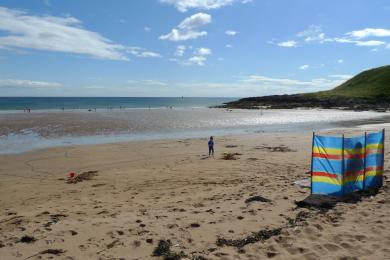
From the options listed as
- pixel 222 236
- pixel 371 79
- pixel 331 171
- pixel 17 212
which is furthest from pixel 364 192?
pixel 371 79

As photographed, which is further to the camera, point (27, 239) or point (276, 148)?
point (276, 148)

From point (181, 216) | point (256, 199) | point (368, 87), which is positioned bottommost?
point (181, 216)

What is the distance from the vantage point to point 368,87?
119625 millimetres

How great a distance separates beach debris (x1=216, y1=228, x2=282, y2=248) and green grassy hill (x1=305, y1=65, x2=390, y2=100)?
98834 mm

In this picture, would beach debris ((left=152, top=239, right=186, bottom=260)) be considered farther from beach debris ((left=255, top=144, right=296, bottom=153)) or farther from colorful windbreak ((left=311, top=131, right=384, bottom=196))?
beach debris ((left=255, top=144, right=296, bottom=153))

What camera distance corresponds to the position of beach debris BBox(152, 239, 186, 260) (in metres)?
7.20

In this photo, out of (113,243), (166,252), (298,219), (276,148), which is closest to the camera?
(166,252)

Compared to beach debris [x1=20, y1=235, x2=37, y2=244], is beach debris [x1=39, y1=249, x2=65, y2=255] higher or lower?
lower

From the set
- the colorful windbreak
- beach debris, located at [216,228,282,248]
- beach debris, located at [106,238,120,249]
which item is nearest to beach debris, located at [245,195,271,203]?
the colorful windbreak

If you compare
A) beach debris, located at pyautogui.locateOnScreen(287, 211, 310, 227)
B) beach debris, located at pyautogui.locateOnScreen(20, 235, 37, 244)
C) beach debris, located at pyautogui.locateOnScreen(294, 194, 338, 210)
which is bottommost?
beach debris, located at pyautogui.locateOnScreen(20, 235, 37, 244)

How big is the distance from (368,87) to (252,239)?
12421 cm

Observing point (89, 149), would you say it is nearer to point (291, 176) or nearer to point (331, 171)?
point (291, 176)

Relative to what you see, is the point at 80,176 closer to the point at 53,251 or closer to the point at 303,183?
the point at 53,251

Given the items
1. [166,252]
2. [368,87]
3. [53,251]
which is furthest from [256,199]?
[368,87]
